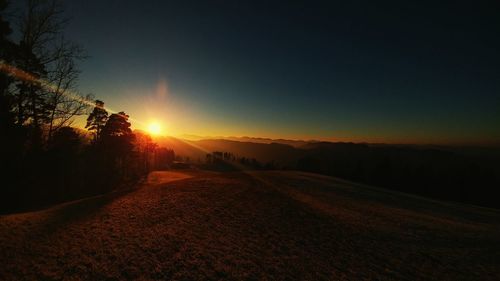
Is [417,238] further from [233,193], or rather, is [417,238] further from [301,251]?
[233,193]

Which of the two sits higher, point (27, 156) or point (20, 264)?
point (27, 156)

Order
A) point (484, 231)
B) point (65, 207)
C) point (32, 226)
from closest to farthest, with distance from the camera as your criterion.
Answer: point (32, 226) → point (484, 231) → point (65, 207)

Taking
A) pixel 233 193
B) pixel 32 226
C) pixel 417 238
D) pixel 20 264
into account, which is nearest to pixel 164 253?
pixel 20 264

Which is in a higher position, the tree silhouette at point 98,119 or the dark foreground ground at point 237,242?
the tree silhouette at point 98,119

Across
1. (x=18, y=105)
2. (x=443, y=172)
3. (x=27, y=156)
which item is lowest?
(x=443, y=172)

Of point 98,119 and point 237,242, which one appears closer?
point 237,242

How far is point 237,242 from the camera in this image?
28.5ft

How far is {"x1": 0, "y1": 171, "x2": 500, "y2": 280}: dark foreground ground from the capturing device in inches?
266

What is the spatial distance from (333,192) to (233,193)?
949 cm

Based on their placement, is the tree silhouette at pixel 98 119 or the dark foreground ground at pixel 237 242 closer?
the dark foreground ground at pixel 237 242

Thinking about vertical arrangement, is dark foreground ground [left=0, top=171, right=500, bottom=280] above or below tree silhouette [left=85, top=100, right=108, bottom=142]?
below

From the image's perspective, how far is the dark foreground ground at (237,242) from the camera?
6.75 m

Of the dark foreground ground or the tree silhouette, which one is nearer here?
the dark foreground ground

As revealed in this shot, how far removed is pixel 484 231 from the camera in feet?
40.7
